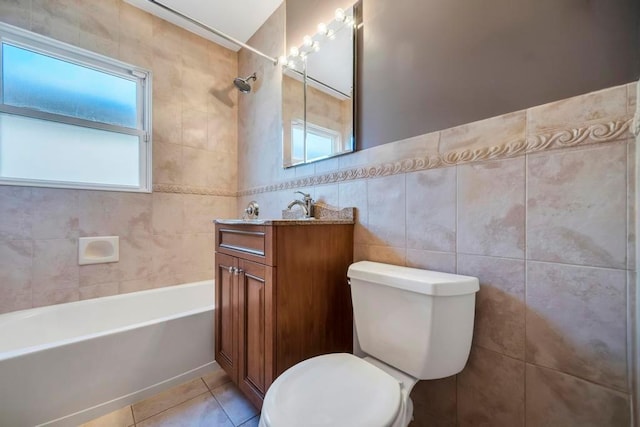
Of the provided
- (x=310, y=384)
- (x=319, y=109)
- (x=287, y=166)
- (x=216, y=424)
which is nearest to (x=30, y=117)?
(x=287, y=166)

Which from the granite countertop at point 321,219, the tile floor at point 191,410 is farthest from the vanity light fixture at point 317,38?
the tile floor at point 191,410

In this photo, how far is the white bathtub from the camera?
104cm

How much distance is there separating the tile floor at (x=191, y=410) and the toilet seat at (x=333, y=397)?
0.65 meters

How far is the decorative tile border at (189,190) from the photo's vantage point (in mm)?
1974

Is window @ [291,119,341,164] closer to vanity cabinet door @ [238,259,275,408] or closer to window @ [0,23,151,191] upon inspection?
vanity cabinet door @ [238,259,275,408]

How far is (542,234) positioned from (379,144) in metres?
0.72

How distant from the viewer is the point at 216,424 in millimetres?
1148

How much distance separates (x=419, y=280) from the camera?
2.64 ft

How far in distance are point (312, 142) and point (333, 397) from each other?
1324 millimetres

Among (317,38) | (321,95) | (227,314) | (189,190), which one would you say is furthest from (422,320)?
(189,190)

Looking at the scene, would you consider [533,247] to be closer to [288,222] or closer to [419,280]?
[419,280]

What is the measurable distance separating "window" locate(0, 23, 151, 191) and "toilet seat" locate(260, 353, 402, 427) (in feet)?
6.18

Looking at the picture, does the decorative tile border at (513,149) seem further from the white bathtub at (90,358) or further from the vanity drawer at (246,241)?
the white bathtub at (90,358)

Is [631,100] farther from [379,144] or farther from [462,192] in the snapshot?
[379,144]
